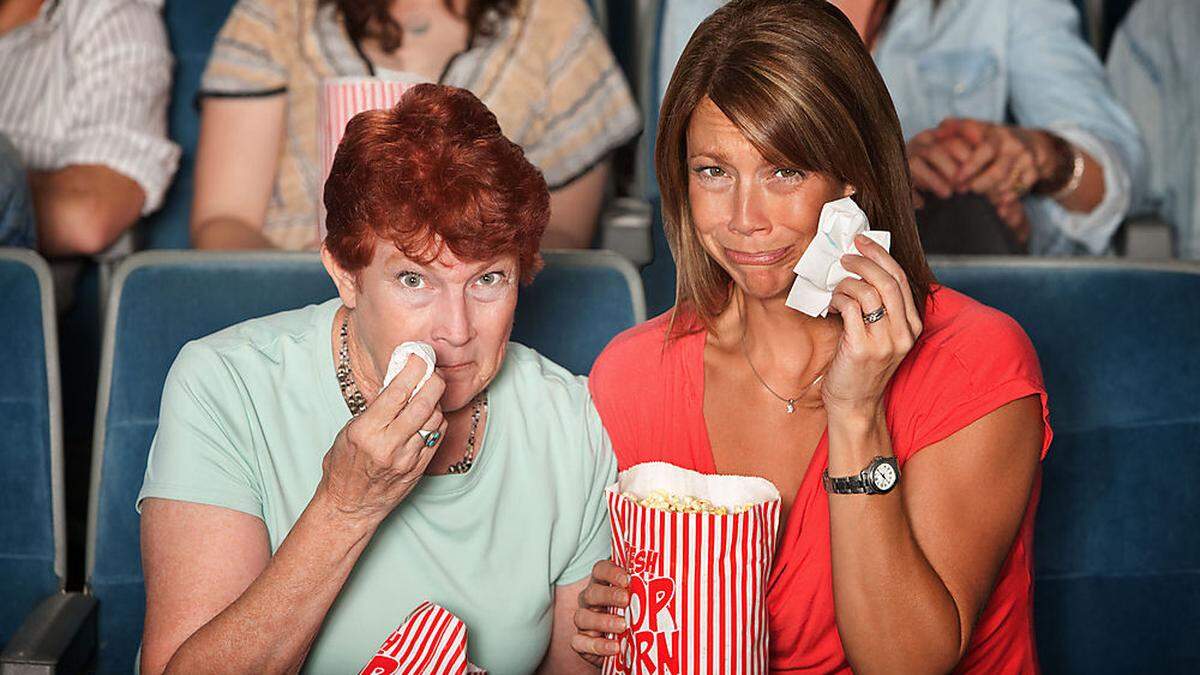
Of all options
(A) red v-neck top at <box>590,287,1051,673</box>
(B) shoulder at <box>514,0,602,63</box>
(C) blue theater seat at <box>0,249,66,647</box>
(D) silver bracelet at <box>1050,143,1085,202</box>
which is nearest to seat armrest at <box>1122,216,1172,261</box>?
(D) silver bracelet at <box>1050,143,1085,202</box>

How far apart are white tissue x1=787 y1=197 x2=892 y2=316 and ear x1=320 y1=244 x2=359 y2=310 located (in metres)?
0.48

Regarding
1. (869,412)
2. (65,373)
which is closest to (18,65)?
(65,373)

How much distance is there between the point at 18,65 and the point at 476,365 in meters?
1.78

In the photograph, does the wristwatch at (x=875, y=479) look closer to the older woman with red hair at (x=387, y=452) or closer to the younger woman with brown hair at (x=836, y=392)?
the younger woman with brown hair at (x=836, y=392)

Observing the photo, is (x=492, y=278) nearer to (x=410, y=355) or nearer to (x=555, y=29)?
(x=410, y=355)

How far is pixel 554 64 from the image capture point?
261 centimetres

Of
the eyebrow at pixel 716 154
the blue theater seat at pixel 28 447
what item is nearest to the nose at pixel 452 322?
the eyebrow at pixel 716 154

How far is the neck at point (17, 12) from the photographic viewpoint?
280 centimetres

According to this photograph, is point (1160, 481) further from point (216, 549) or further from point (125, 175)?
point (125, 175)

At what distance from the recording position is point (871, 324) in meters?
1.32

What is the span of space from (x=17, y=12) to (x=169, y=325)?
1420 mm

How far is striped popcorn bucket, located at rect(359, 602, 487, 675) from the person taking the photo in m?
1.26

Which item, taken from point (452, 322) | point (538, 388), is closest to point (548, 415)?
point (538, 388)

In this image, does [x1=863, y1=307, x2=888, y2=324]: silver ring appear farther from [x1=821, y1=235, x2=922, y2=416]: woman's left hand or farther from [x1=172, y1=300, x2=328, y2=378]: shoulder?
[x1=172, y1=300, x2=328, y2=378]: shoulder
